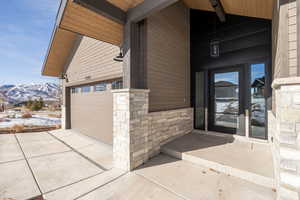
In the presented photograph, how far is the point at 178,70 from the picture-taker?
4.43 metres

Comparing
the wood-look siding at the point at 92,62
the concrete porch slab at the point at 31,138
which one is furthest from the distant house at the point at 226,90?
the concrete porch slab at the point at 31,138

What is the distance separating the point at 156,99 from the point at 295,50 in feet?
8.54

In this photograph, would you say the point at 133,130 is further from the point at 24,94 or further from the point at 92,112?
the point at 24,94

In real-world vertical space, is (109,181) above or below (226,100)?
below

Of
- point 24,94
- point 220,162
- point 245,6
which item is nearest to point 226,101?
point 220,162

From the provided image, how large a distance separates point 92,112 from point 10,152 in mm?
2507

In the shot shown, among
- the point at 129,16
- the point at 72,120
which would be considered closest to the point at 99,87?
the point at 129,16

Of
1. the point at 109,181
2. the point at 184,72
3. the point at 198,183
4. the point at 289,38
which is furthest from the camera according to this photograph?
the point at 184,72

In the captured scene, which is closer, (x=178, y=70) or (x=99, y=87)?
(x=178, y=70)

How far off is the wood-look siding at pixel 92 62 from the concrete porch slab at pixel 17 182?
301 centimetres

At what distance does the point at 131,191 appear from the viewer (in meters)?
2.08

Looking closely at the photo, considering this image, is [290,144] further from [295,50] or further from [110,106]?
[110,106]

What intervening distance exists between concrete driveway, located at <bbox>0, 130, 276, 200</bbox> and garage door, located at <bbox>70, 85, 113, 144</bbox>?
121 centimetres

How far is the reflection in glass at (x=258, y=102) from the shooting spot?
11.9 feet
